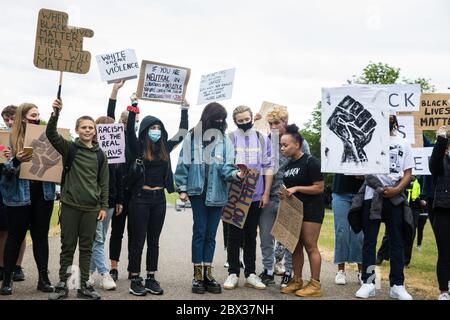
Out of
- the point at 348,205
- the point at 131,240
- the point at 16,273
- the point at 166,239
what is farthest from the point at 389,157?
the point at 166,239

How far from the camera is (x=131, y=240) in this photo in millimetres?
6938

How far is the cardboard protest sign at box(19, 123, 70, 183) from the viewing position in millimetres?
6617

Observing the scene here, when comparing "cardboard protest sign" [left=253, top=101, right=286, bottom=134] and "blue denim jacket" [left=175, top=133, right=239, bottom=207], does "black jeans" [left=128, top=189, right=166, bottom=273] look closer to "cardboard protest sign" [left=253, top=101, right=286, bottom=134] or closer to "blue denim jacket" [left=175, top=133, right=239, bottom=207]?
"blue denim jacket" [left=175, top=133, right=239, bottom=207]

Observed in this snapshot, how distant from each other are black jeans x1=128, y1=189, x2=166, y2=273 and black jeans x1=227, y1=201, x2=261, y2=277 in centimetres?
101

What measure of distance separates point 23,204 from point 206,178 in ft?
7.16

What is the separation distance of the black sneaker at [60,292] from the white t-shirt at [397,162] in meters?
3.83

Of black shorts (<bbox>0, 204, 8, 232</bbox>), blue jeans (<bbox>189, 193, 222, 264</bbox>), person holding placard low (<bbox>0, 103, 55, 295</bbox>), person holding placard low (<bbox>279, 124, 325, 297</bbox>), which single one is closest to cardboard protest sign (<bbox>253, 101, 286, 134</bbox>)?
person holding placard low (<bbox>279, 124, 325, 297</bbox>)

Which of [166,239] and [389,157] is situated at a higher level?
[389,157]

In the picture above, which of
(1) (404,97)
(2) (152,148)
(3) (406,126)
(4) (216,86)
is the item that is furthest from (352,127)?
(2) (152,148)

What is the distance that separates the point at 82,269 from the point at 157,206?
1.14 meters

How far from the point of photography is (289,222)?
7004 millimetres

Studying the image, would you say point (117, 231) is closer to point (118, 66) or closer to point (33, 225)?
point (33, 225)

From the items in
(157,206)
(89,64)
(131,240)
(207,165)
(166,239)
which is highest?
(89,64)
